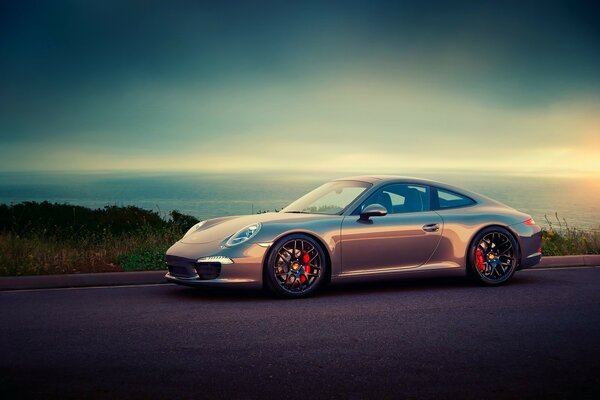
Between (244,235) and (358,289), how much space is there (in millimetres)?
1843

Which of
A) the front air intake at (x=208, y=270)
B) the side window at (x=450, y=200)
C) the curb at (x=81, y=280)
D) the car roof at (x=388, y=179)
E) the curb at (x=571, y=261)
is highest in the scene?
the car roof at (x=388, y=179)

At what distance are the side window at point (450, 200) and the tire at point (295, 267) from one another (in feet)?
6.44

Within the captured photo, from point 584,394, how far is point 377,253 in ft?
15.6

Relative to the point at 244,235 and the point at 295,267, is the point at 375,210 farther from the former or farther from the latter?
the point at 244,235

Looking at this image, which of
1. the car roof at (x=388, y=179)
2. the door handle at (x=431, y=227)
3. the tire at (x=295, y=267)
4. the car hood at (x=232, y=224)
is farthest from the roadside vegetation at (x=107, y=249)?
the door handle at (x=431, y=227)

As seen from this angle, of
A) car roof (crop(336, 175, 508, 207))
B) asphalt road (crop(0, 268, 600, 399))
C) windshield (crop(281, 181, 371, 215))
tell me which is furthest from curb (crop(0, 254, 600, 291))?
car roof (crop(336, 175, 508, 207))

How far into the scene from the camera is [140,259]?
1267cm

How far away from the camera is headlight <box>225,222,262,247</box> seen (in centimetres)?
948

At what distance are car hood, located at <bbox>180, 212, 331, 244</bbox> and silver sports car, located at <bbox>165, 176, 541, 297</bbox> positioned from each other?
0.05 feet

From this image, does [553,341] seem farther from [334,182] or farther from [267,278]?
[334,182]

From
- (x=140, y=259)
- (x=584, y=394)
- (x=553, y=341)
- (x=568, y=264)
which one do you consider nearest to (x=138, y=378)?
(x=584, y=394)

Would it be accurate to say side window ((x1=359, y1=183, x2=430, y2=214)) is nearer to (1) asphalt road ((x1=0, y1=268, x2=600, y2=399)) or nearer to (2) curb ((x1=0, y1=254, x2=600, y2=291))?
(1) asphalt road ((x1=0, y1=268, x2=600, y2=399))

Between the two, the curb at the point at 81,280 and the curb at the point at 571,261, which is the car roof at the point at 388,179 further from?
the curb at the point at 571,261

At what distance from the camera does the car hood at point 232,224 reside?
383 inches
